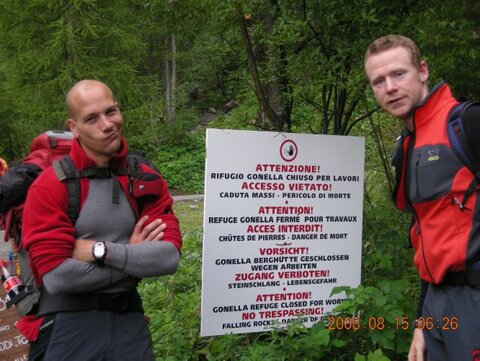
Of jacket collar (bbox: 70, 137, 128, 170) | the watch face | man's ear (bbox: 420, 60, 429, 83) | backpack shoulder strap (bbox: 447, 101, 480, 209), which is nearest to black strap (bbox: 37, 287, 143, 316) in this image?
the watch face

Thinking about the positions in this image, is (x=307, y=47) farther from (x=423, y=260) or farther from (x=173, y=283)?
(x=173, y=283)

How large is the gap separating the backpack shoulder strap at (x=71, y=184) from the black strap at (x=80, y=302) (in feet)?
1.20

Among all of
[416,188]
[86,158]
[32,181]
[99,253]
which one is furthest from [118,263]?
[416,188]

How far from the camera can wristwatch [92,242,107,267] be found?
2.55 m

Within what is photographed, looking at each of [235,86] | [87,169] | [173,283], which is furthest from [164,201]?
[173,283]

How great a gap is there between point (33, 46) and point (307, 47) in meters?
16.7

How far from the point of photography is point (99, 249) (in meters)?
2.57

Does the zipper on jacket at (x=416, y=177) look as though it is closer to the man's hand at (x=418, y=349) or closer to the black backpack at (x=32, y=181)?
the man's hand at (x=418, y=349)

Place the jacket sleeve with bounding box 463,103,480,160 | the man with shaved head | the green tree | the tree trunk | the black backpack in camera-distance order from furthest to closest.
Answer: the tree trunk, the green tree, the black backpack, the man with shaved head, the jacket sleeve with bounding box 463,103,480,160

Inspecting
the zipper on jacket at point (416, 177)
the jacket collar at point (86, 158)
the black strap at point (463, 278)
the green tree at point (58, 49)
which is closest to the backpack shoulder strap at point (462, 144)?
the zipper on jacket at point (416, 177)

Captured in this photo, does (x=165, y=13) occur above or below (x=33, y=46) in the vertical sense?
below

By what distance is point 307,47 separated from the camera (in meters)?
4.59

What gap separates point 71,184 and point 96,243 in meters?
0.32

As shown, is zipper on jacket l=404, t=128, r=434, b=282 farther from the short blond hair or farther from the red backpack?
the red backpack
